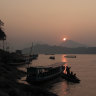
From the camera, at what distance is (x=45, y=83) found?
52250mm

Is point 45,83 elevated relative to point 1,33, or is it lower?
lower

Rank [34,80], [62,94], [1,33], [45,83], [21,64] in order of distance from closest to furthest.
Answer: [62,94] < [34,80] < [45,83] < [1,33] < [21,64]

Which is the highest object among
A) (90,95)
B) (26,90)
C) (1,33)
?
(1,33)

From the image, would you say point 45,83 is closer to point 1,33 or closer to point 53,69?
point 53,69

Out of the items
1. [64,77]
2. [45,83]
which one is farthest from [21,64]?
[45,83]

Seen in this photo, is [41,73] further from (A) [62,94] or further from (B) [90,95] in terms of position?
(B) [90,95]

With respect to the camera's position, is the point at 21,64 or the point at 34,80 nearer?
the point at 34,80

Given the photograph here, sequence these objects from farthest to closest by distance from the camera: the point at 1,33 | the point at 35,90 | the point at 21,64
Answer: the point at 21,64 → the point at 1,33 → the point at 35,90

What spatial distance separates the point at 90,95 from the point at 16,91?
21772mm

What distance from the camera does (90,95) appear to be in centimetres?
4384

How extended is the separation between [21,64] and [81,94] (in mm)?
64083

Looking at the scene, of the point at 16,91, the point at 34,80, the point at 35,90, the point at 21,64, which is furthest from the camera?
the point at 21,64

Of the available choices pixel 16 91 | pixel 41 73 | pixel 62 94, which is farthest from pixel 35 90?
pixel 41 73

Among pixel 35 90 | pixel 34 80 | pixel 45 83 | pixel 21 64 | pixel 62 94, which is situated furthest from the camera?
pixel 21 64
